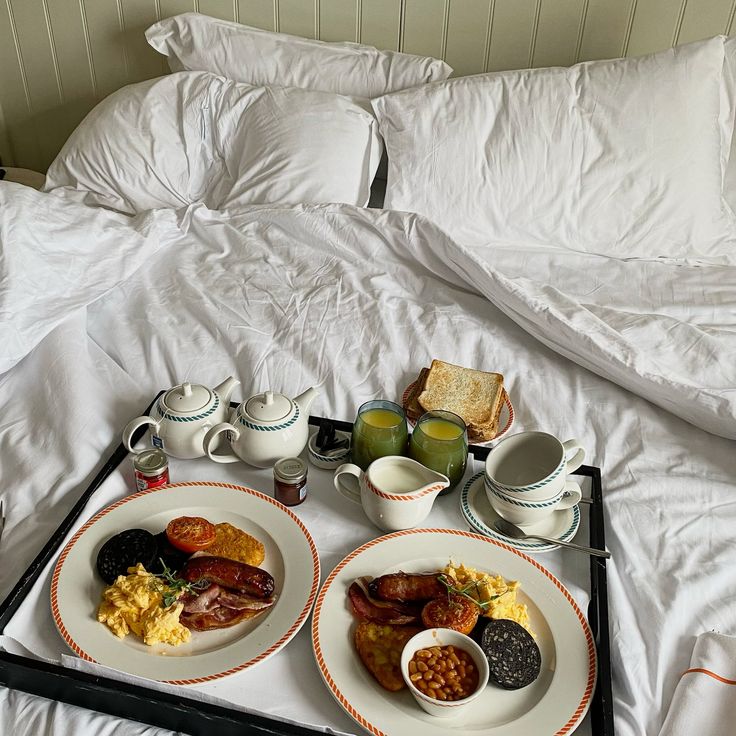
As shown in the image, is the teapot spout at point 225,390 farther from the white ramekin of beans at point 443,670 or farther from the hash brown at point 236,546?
the white ramekin of beans at point 443,670

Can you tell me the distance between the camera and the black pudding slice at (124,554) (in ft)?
3.23

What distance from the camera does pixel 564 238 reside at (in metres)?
1.91

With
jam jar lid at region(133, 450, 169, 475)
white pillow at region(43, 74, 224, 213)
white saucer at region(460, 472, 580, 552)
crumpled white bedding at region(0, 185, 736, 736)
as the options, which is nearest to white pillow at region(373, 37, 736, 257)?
crumpled white bedding at region(0, 185, 736, 736)

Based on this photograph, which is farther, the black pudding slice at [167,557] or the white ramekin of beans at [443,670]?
the black pudding slice at [167,557]

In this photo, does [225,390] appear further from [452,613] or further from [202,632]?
[452,613]

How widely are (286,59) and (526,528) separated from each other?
1.66 meters

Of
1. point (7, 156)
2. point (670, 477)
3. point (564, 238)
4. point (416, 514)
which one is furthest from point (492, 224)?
point (7, 156)

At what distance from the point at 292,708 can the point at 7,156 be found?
2.61 metres

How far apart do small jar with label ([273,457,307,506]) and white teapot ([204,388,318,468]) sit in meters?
0.04

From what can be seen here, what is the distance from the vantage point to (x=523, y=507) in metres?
1.07

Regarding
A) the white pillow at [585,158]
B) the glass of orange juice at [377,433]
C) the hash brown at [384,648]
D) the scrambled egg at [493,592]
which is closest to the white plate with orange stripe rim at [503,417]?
the glass of orange juice at [377,433]

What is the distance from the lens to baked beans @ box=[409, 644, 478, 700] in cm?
85

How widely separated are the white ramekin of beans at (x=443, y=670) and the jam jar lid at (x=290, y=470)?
32cm

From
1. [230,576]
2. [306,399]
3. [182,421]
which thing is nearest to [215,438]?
[182,421]
